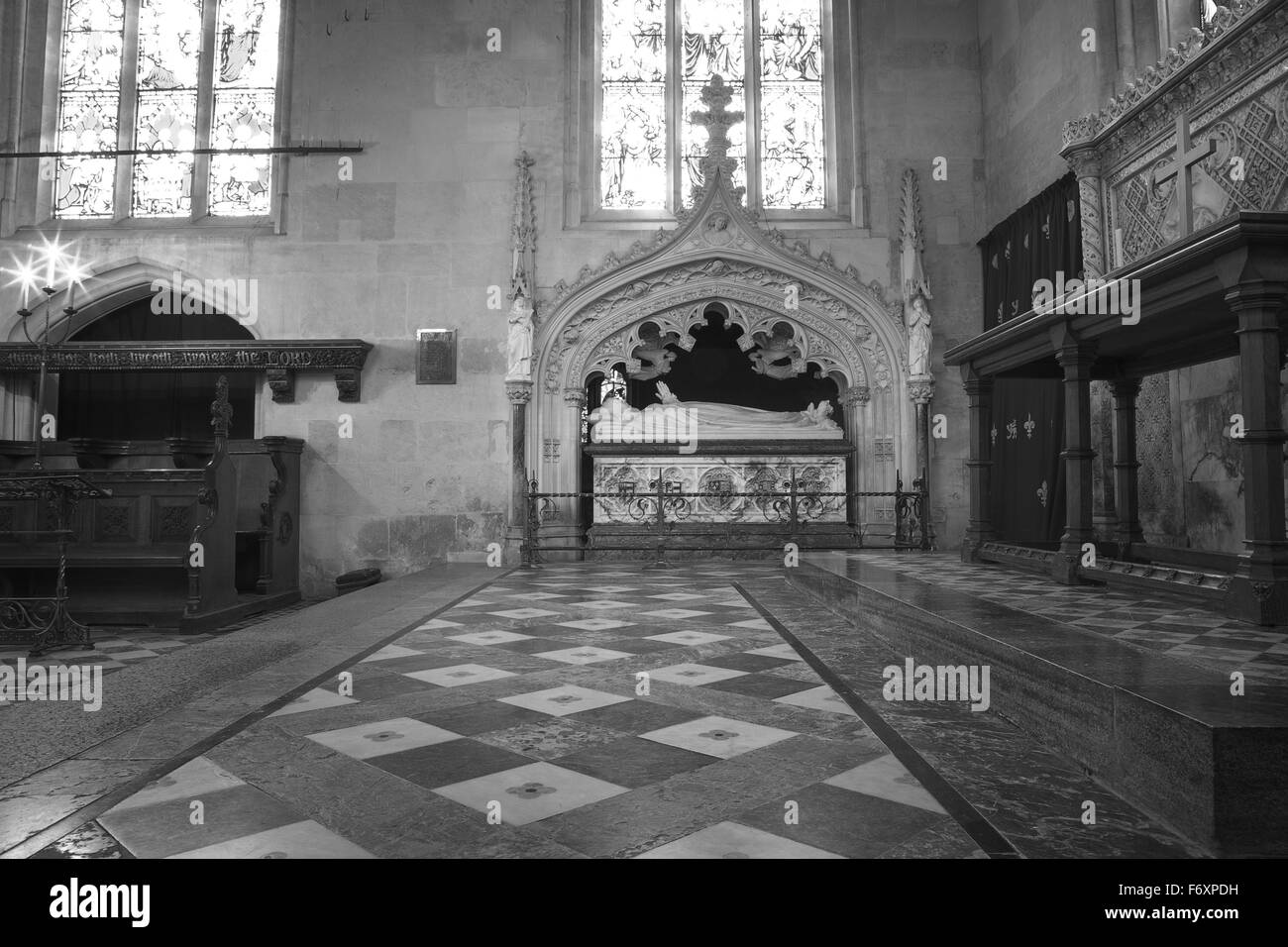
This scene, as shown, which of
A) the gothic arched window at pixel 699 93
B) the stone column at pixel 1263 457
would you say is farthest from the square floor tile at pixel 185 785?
the gothic arched window at pixel 699 93

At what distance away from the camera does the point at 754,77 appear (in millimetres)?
9250

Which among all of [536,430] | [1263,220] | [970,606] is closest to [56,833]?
[970,606]

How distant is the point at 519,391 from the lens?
27.9ft

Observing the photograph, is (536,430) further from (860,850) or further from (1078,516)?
(860,850)

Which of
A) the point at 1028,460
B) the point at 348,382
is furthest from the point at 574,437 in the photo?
the point at 1028,460

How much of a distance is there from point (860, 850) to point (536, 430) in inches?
295

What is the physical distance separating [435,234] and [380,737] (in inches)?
305

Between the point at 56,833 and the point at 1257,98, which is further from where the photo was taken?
the point at 1257,98

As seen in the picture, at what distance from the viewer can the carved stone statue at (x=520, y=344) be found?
8508mm

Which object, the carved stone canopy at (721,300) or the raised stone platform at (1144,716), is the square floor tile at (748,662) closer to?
the raised stone platform at (1144,716)

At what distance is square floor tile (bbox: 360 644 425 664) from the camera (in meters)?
3.27

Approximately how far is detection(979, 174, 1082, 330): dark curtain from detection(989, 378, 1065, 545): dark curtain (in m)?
0.80

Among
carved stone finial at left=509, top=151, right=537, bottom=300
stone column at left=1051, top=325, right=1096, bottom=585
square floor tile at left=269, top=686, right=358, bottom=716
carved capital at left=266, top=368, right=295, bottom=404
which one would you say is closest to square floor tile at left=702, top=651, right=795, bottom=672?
square floor tile at left=269, top=686, right=358, bottom=716

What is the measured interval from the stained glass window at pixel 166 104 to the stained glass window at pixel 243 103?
29 centimetres
